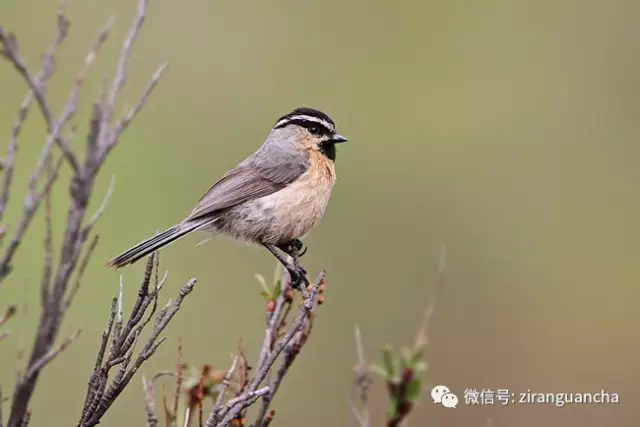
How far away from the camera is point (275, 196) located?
500cm

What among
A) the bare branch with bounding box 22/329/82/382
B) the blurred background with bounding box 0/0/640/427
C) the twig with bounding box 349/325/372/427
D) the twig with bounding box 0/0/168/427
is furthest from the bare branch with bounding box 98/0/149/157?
the blurred background with bounding box 0/0/640/427

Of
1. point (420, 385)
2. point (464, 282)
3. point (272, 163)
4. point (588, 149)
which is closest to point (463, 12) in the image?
point (588, 149)

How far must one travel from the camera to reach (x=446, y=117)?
1016 centimetres

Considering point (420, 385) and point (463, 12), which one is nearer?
point (420, 385)

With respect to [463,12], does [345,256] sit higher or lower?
lower

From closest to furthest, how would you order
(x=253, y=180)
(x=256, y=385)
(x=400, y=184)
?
1. (x=256, y=385)
2. (x=253, y=180)
3. (x=400, y=184)

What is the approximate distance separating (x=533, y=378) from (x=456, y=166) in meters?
3.22

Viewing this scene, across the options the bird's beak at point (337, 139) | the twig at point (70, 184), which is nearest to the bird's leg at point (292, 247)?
the bird's beak at point (337, 139)

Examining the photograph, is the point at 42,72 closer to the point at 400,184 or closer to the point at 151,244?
the point at 151,244

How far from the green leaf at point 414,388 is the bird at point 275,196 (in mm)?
1599

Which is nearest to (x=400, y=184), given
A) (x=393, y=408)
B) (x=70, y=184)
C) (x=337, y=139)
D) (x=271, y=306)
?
(x=337, y=139)

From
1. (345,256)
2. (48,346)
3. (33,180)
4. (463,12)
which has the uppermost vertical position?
(463,12)

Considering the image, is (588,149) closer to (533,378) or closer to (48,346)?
(533,378)

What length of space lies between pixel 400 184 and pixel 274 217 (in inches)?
174
